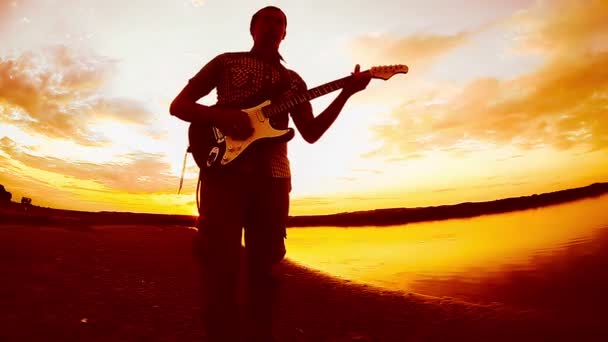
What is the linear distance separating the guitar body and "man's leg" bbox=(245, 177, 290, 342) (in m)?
0.30

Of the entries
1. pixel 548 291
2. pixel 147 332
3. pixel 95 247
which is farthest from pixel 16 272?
pixel 548 291

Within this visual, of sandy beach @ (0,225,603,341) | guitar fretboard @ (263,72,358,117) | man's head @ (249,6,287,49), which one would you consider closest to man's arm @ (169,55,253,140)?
guitar fretboard @ (263,72,358,117)

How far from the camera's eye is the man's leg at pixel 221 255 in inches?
97.3

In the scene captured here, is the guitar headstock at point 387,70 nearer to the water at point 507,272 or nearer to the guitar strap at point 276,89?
the guitar strap at point 276,89

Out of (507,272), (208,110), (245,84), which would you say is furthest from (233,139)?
(507,272)

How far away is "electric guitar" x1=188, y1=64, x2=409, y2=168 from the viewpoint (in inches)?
108

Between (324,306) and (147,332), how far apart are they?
2.56 m

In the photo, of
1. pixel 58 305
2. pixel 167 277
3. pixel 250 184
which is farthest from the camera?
pixel 167 277

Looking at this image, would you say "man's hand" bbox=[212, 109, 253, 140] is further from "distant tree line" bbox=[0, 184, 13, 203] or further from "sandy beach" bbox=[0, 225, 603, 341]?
"distant tree line" bbox=[0, 184, 13, 203]

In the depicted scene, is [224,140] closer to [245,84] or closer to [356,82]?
[245,84]

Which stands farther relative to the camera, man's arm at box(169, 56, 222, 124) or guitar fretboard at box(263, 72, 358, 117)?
guitar fretboard at box(263, 72, 358, 117)

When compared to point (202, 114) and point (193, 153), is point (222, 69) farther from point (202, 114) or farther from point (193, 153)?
point (193, 153)

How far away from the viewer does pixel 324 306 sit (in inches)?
216

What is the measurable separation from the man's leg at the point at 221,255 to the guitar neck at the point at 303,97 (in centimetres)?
73
